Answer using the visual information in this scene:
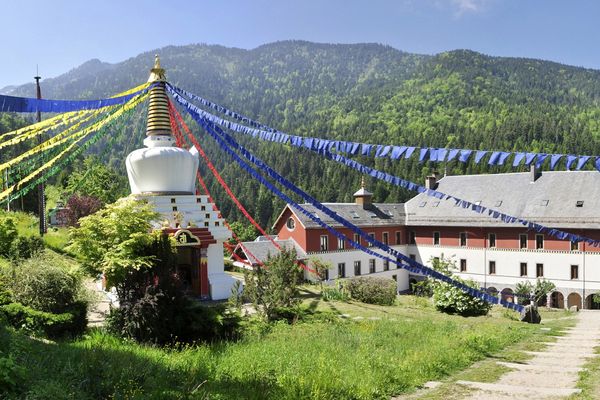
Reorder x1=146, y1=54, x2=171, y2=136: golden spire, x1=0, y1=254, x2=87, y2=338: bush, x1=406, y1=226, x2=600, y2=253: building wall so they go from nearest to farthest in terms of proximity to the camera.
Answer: x1=0, y1=254, x2=87, y2=338: bush
x1=146, y1=54, x2=171, y2=136: golden spire
x1=406, y1=226, x2=600, y2=253: building wall

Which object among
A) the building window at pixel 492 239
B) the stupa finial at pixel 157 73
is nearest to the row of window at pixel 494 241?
the building window at pixel 492 239

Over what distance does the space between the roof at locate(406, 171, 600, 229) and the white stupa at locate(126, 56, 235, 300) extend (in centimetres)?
2952

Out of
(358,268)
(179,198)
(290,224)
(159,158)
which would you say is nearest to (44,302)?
(179,198)

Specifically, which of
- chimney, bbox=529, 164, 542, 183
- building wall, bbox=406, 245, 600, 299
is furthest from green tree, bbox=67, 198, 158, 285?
chimney, bbox=529, 164, 542, 183

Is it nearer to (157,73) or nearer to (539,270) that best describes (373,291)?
(157,73)

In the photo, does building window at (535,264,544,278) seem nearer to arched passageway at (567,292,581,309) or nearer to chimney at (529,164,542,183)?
arched passageway at (567,292,581,309)

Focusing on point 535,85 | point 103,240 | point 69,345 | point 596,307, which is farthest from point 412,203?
point 535,85

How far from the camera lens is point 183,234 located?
19062mm

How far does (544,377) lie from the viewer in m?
9.80

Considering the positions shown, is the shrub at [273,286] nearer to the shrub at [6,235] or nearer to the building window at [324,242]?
the shrub at [6,235]

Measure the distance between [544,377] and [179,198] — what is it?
14.6 meters

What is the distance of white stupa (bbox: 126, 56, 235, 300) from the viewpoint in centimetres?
1958

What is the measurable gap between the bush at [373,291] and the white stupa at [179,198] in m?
7.62

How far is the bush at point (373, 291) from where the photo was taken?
81.1 ft
